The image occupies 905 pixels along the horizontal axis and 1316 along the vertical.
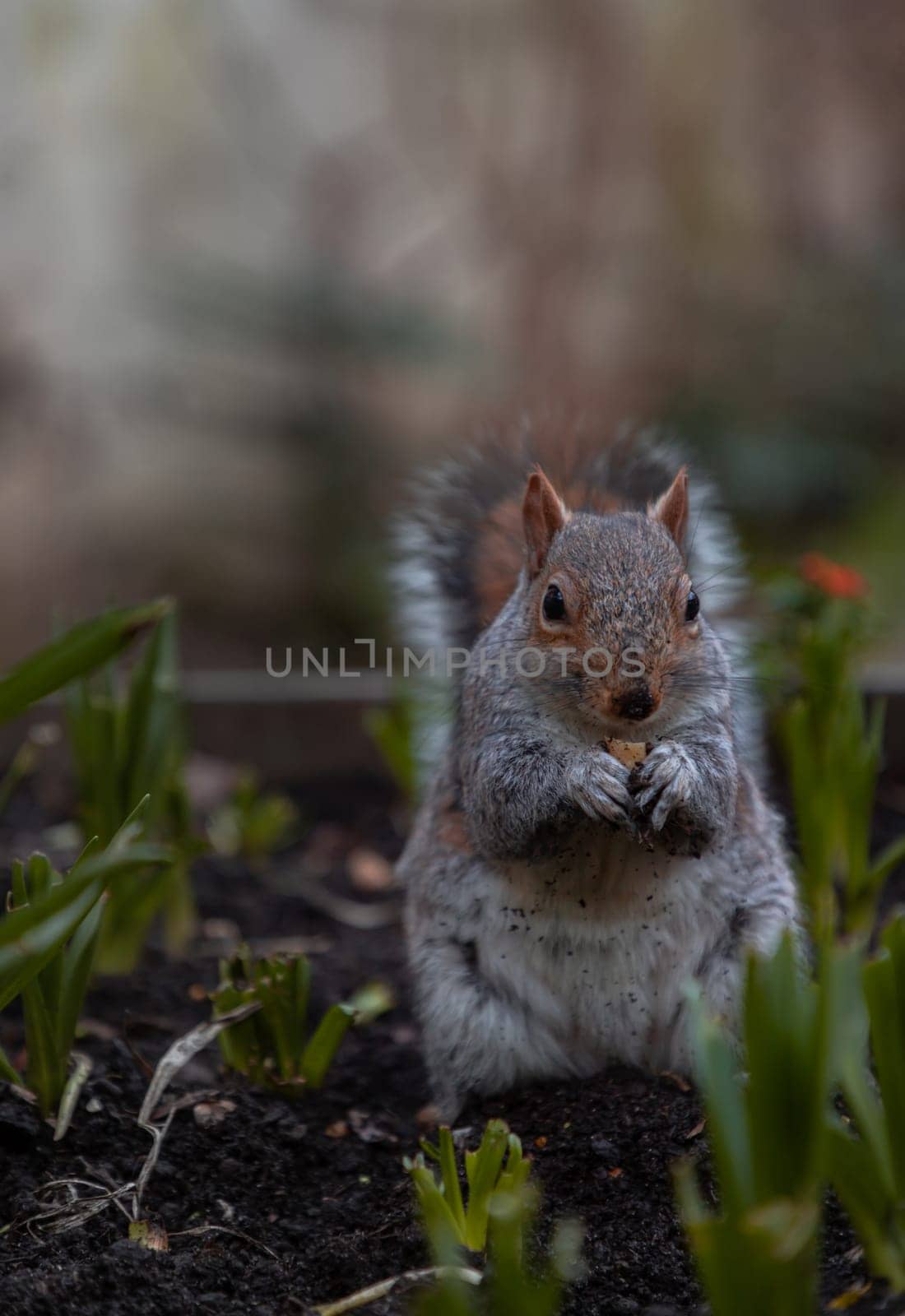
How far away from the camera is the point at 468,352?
585 cm

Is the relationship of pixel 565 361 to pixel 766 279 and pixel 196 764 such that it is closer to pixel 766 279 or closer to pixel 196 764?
pixel 766 279

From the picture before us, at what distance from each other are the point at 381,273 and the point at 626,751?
191 inches

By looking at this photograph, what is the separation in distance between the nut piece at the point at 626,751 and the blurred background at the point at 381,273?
390cm

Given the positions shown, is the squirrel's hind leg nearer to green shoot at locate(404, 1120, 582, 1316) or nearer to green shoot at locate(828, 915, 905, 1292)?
green shoot at locate(404, 1120, 582, 1316)

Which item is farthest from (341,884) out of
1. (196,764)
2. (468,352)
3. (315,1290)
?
(468,352)

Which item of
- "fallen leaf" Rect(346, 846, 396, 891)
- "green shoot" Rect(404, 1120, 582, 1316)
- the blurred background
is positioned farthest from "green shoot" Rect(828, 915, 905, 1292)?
the blurred background

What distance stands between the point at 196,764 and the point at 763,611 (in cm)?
157

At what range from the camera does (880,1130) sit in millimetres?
1146

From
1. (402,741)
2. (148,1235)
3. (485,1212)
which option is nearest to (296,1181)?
(148,1235)

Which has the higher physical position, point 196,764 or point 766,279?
point 766,279

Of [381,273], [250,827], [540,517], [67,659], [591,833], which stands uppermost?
[381,273]

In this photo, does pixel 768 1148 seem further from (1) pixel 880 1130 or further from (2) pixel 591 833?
(2) pixel 591 833

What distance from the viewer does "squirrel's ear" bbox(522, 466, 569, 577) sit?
1.90m

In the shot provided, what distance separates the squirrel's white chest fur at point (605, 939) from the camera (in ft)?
5.92
